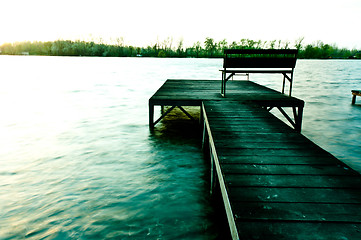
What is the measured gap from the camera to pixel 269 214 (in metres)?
2.06

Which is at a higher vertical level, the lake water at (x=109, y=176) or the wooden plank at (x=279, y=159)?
the wooden plank at (x=279, y=159)

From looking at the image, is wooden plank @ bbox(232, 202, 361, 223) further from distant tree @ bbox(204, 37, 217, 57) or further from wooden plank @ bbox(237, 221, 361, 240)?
distant tree @ bbox(204, 37, 217, 57)

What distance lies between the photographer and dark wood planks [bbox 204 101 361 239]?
1.92m

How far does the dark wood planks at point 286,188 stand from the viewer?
192cm

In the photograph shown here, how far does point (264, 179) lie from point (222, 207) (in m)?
1.46

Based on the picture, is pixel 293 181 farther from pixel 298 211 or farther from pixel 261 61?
pixel 261 61

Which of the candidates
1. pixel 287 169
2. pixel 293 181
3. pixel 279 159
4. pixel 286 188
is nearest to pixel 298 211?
pixel 286 188

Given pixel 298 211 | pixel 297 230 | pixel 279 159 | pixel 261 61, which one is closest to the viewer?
pixel 297 230

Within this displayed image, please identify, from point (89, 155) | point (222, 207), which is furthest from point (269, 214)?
point (89, 155)

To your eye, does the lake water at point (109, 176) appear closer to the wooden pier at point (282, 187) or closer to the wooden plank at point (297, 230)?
the wooden pier at point (282, 187)

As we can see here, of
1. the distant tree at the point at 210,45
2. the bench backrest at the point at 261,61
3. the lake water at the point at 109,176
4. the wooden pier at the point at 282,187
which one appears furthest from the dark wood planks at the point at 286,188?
the distant tree at the point at 210,45

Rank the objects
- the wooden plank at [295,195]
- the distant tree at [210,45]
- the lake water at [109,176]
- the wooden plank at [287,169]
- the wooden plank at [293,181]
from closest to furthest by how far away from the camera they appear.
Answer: the wooden plank at [295,195], the wooden plank at [293,181], the wooden plank at [287,169], the lake water at [109,176], the distant tree at [210,45]

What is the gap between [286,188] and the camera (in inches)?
97.0

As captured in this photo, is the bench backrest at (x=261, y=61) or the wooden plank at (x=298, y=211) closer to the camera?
the wooden plank at (x=298, y=211)
